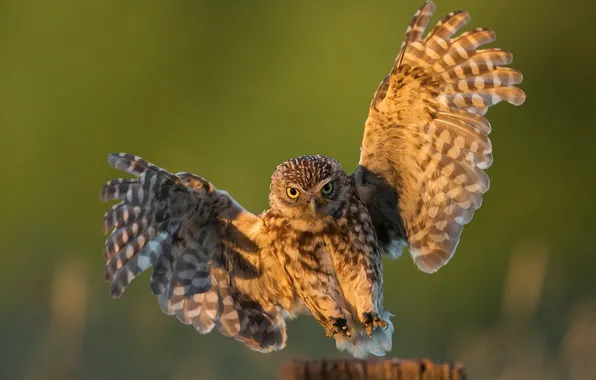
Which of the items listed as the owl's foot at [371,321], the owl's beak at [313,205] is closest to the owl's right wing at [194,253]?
the owl's beak at [313,205]

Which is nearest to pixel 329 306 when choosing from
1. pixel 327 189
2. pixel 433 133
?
pixel 327 189

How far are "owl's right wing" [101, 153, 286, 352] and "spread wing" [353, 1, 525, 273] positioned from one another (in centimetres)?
73

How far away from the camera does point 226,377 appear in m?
7.63

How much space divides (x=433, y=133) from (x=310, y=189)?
70 cm

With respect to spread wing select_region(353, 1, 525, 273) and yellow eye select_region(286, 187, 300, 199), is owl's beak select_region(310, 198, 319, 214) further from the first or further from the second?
spread wing select_region(353, 1, 525, 273)

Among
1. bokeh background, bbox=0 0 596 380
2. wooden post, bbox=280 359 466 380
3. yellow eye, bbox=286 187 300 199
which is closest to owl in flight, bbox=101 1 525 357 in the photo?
yellow eye, bbox=286 187 300 199

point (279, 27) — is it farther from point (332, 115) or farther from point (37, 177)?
point (37, 177)

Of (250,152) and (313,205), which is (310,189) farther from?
(250,152)

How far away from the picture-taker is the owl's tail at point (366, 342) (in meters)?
5.81

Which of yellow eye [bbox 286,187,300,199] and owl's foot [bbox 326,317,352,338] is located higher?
yellow eye [bbox 286,187,300,199]

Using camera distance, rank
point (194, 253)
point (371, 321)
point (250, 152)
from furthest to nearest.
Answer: point (250, 152), point (194, 253), point (371, 321)

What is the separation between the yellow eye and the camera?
5707 millimetres

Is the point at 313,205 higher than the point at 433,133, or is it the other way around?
the point at 433,133

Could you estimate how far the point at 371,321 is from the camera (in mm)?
5672
